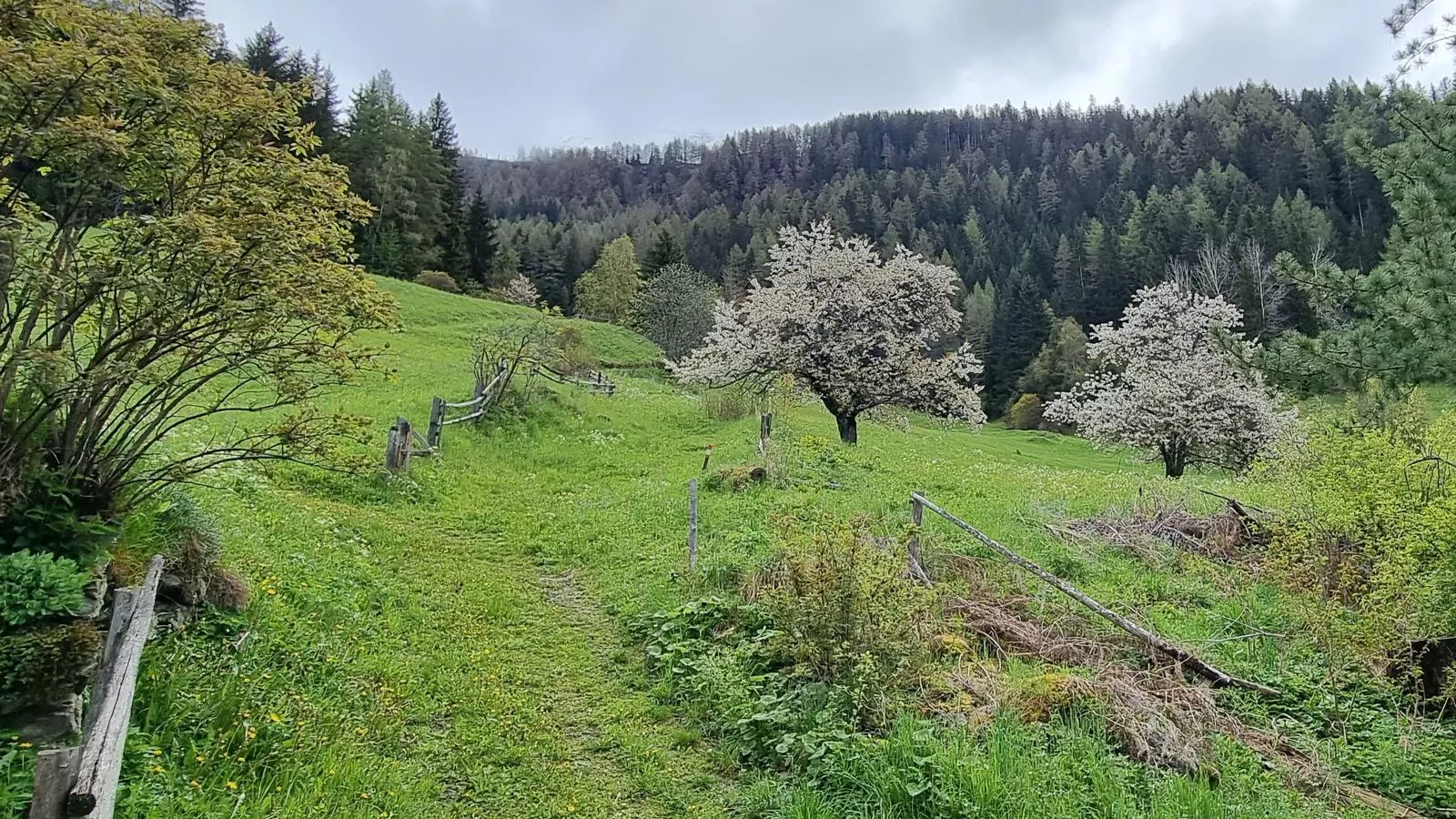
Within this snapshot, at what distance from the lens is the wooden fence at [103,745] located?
281cm

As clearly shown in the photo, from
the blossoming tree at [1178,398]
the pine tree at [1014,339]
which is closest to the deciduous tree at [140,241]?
the blossoming tree at [1178,398]

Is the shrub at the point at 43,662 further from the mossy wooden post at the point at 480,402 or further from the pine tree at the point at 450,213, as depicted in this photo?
the pine tree at the point at 450,213

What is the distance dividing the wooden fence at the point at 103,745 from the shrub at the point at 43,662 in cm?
10

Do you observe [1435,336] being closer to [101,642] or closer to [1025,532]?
[1025,532]

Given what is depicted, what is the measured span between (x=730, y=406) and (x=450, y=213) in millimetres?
37204

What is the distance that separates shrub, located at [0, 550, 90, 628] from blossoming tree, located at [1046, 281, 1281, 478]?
24.9 m

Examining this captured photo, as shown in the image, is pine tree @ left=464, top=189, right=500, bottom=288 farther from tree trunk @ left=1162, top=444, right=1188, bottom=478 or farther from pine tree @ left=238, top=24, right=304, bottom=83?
tree trunk @ left=1162, top=444, right=1188, bottom=478

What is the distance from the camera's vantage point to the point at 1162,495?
41.7 feet

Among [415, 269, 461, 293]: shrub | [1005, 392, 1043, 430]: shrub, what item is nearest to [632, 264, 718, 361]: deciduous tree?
[415, 269, 461, 293]: shrub

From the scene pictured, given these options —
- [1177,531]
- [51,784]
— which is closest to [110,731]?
[51,784]

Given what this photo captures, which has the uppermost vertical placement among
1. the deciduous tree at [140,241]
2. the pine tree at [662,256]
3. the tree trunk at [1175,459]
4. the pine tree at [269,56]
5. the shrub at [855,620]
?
the pine tree at [269,56]

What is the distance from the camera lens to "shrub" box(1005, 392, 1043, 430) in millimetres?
55438

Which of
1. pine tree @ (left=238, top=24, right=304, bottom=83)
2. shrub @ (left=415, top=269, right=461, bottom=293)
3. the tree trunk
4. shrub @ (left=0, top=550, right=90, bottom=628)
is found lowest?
shrub @ (left=0, top=550, right=90, bottom=628)

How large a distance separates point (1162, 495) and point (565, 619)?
33.4 ft
